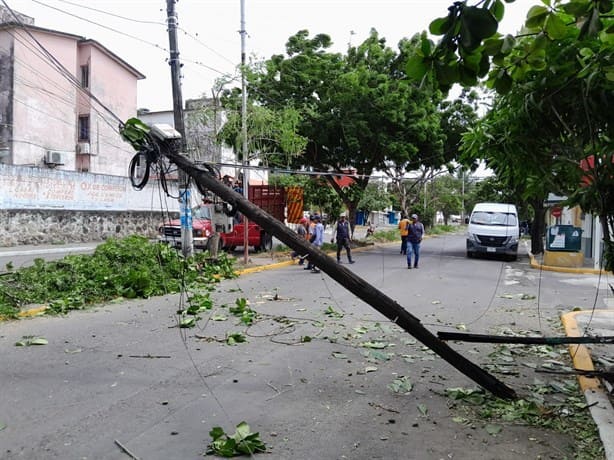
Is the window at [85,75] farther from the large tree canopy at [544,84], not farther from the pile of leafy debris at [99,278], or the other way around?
the large tree canopy at [544,84]

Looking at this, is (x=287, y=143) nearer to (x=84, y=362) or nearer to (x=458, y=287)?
(x=458, y=287)

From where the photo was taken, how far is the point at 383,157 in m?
24.6

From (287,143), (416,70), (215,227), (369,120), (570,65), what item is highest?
(369,120)

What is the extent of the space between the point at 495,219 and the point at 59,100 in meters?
23.8

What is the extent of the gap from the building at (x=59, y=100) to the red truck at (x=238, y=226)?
25.7 feet

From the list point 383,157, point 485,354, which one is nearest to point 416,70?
point 485,354

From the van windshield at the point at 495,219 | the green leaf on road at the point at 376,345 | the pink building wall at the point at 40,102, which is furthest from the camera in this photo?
the pink building wall at the point at 40,102

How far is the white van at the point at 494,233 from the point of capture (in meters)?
21.0

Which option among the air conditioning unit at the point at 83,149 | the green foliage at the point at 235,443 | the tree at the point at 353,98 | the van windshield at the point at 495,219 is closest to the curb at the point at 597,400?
the green foliage at the point at 235,443

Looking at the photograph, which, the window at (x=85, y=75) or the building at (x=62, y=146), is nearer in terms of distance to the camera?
the building at (x=62, y=146)

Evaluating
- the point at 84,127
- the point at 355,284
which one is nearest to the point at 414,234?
the point at 355,284

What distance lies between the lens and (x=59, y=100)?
2886cm

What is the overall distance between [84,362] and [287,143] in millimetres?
12782

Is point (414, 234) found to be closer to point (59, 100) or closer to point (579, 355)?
point (579, 355)
